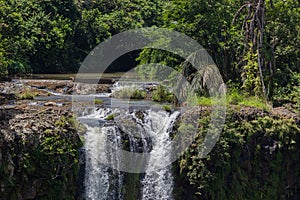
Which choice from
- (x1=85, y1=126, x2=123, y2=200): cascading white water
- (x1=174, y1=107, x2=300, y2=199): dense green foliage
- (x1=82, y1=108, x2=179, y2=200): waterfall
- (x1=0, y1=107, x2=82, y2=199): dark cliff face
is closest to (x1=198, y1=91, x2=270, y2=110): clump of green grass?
(x1=174, y1=107, x2=300, y2=199): dense green foliage

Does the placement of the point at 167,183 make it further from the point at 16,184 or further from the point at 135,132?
the point at 16,184

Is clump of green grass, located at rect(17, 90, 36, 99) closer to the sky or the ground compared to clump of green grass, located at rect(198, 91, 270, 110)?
closer to the ground

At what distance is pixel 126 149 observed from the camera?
43.7 ft

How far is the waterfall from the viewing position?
13000 millimetres

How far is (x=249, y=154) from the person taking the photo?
13.7 m

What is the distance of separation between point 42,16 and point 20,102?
41.0 feet

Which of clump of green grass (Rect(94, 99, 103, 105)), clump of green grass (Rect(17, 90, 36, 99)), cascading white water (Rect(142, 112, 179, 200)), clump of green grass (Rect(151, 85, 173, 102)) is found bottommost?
cascading white water (Rect(142, 112, 179, 200))

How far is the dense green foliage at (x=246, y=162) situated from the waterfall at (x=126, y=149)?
1.76ft

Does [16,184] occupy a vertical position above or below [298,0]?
below

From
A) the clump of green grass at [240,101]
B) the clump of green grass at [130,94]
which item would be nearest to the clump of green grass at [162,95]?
the clump of green grass at [130,94]

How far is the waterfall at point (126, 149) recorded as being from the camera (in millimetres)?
13000

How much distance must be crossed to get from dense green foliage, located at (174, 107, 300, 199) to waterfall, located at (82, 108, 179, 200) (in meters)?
0.53

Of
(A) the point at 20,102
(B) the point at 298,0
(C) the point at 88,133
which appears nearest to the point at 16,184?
(C) the point at 88,133

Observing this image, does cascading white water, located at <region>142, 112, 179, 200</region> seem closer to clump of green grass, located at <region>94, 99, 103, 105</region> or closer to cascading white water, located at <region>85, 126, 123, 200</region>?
cascading white water, located at <region>85, 126, 123, 200</region>
